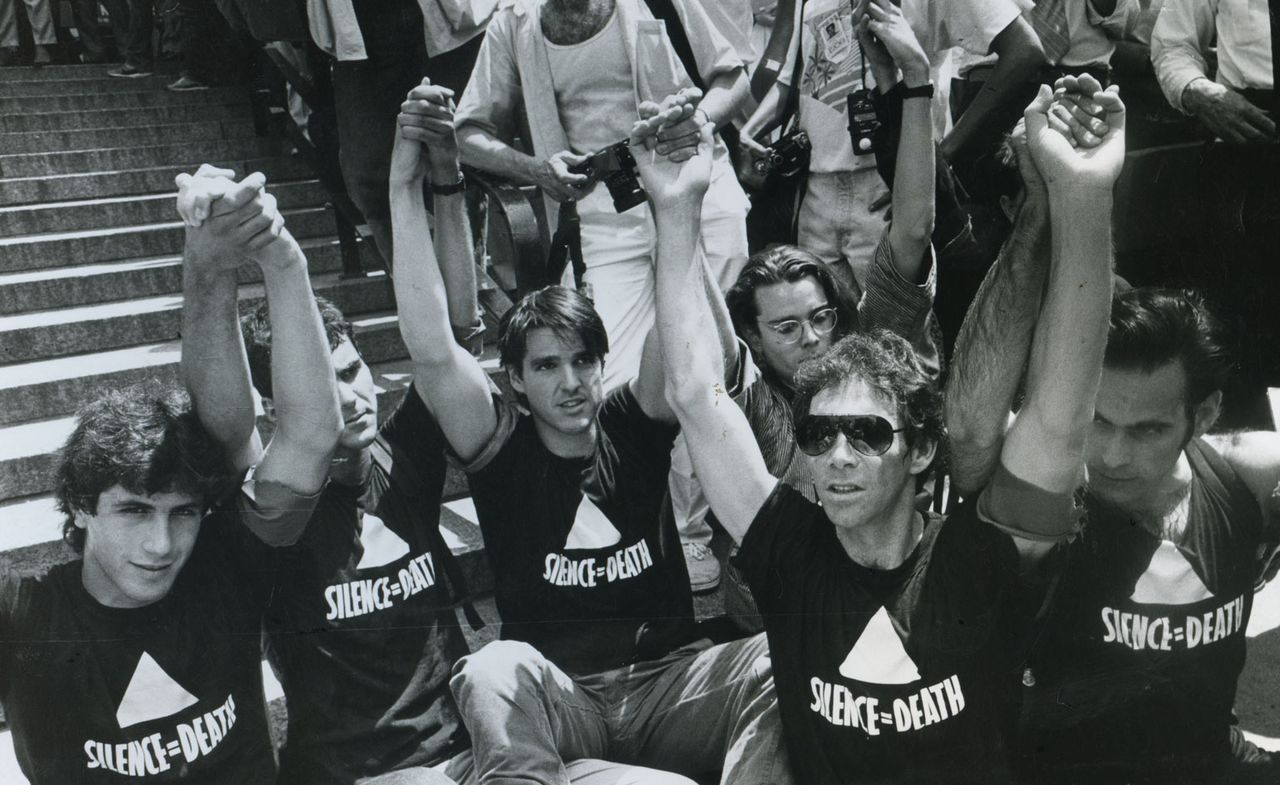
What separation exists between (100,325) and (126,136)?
18.0 inches

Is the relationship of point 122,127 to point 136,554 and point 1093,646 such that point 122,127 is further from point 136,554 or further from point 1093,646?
point 1093,646

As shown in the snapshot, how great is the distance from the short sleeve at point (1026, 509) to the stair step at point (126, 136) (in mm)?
1898

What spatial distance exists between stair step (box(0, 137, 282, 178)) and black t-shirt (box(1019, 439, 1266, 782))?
2097 millimetres

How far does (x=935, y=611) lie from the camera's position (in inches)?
81.2

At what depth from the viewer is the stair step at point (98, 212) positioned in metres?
2.67

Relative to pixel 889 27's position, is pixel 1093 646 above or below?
below

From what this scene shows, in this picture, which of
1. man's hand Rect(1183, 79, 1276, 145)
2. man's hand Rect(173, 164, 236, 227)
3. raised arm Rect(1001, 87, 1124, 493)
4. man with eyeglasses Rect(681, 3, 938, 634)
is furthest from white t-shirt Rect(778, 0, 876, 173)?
man's hand Rect(173, 164, 236, 227)

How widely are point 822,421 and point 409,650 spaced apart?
1.09 m

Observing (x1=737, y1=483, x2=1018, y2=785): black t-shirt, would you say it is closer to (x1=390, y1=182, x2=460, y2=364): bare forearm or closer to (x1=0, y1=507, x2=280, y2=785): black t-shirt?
(x1=390, y1=182, x2=460, y2=364): bare forearm

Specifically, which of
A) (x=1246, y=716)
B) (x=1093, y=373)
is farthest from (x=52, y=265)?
(x=1246, y=716)

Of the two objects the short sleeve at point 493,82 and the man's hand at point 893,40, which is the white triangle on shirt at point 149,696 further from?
the man's hand at point 893,40

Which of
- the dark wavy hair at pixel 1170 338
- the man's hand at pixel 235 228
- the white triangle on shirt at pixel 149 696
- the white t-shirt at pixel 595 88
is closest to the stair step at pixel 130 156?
the man's hand at pixel 235 228

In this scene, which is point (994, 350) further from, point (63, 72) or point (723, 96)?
point (63, 72)

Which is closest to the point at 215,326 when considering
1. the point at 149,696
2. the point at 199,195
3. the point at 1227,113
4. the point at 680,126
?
the point at 199,195
